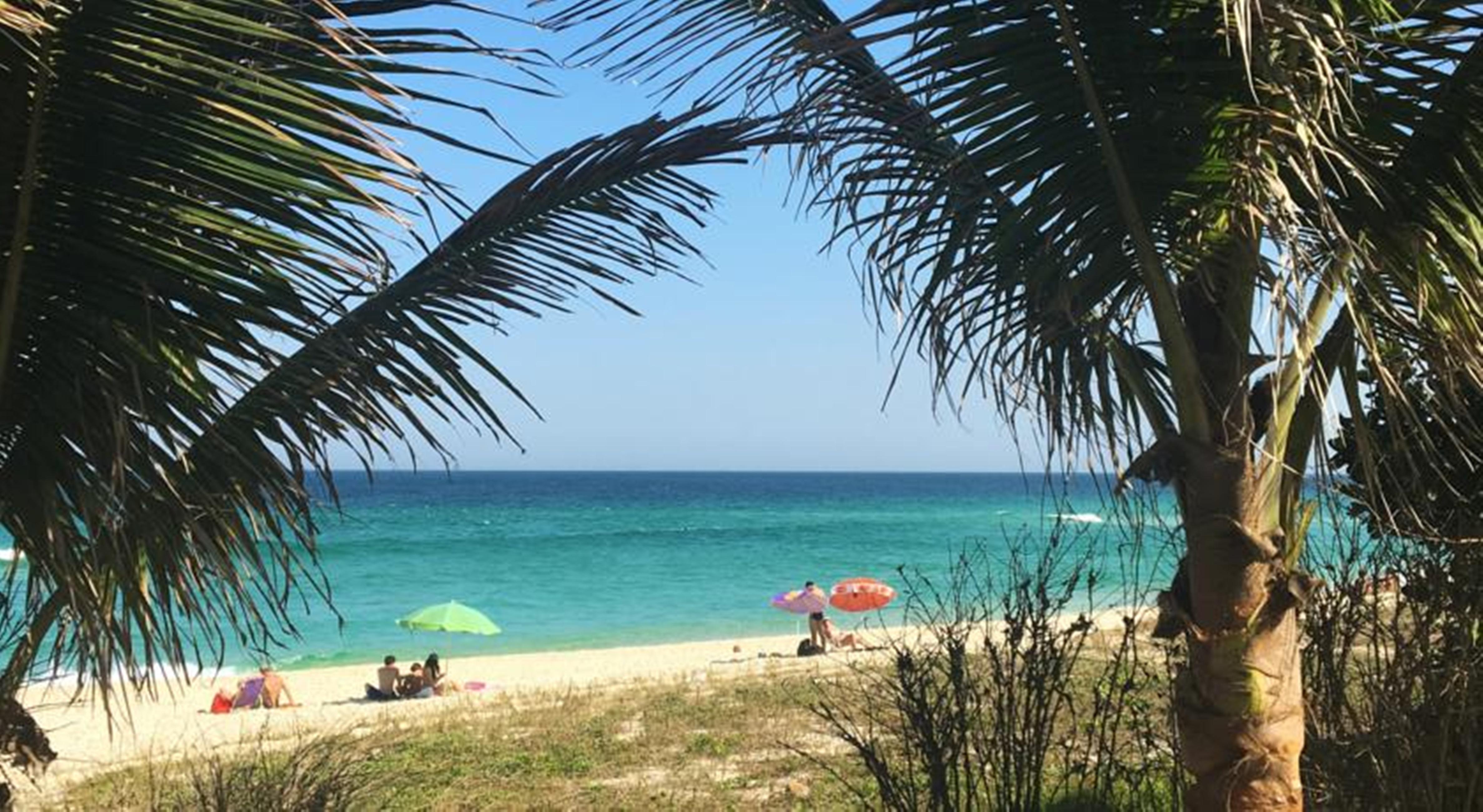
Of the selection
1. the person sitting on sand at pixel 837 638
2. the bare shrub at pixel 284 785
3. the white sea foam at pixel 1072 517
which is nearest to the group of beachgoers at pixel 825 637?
the person sitting on sand at pixel 837 638

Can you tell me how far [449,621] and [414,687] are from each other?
374 cm

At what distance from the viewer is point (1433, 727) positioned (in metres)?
4.12

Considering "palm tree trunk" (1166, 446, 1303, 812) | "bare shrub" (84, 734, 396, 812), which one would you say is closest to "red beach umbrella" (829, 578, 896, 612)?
"bare shrub" (84, 734, 396, 812)

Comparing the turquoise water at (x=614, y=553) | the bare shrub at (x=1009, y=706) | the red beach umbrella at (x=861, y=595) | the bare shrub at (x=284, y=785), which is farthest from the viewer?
the turquoise water at (x=614, y=553)

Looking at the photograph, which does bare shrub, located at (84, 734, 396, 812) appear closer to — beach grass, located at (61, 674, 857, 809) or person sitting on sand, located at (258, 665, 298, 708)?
beach grass, located at (61, 674, 857, 809)

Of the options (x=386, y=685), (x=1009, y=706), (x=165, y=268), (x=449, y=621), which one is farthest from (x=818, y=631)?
(x=165, y=268)

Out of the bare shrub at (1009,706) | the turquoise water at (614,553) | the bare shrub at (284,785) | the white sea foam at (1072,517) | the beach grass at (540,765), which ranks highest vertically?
the white sea foam at (1072,517)

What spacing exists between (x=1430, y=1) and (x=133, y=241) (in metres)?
3.46

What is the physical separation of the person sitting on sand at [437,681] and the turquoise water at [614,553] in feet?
4.33

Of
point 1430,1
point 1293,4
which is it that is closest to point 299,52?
point 1293,4

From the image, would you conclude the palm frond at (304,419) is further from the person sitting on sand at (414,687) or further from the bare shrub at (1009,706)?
the person sitting on sand at (414,687)

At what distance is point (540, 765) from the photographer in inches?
360

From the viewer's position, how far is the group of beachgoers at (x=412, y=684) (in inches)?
677

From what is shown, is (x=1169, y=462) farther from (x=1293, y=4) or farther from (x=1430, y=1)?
(x=1430, y=1)
